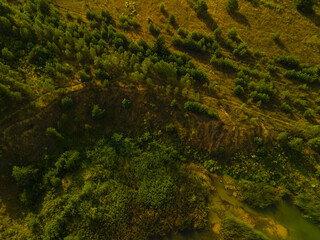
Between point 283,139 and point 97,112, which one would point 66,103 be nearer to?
point 97,112

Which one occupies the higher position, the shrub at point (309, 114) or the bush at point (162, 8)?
the bush at point (162, 8)

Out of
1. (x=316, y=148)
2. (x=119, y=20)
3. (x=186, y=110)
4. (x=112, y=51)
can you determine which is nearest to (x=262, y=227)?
(x=316, y=148)

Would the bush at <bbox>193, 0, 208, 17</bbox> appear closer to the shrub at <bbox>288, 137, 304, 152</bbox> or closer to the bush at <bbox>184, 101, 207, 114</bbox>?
the bush at <bbox>184, 101, 207, 114</bbox>

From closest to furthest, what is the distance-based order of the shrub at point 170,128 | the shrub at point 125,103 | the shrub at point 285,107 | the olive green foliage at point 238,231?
the olive green foliage at point 238,231 → the shrub at point 170,128 → the shrub at point 125,103 → the shrub at point 285,107

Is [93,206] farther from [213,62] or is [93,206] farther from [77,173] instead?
[213,62]

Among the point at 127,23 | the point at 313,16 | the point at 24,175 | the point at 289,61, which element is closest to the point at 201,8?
the point at 127,23

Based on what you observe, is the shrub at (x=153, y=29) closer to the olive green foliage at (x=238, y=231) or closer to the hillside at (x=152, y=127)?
the hillside at (x=152, y=127)

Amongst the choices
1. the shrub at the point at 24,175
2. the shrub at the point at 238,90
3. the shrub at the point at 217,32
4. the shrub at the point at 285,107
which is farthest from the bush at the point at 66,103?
the shrub at the point at 285,107
